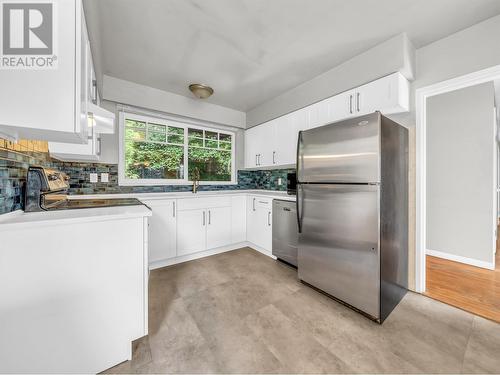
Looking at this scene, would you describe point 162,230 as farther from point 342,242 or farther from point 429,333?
point 429,333

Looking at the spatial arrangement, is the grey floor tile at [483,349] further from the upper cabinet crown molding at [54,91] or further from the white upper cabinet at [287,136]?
the upper cabinet crown molding at [54,91]

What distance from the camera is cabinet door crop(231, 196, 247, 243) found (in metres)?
3.36

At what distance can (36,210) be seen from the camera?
134 cm

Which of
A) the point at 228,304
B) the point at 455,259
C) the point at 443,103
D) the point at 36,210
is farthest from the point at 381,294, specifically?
the point at 443,103

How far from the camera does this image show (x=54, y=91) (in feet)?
3.00

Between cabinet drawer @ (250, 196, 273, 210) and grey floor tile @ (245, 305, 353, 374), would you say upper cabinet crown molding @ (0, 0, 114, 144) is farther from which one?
cabinet drawer @ (250, 196, 273, 210)

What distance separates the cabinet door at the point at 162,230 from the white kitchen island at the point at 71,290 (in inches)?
54.8

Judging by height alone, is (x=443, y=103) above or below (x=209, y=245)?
above

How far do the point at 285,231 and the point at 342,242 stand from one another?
991 mm

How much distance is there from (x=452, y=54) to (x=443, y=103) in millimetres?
1348

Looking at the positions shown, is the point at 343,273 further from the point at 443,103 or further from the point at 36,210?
the point at 443,103

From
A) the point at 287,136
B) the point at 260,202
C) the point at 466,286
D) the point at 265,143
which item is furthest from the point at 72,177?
the point at 466,286

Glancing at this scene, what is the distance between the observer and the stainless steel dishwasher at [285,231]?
8.69ft

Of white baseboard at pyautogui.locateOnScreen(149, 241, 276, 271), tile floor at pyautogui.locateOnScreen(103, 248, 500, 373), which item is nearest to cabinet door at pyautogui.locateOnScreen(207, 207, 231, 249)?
white baseboard at pyautogui.locateOnScreen(149, 241, 276, 271)
